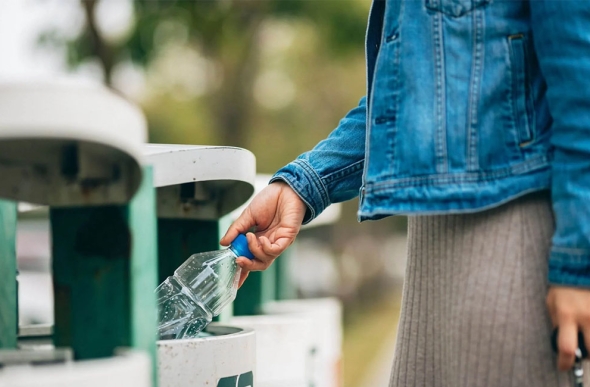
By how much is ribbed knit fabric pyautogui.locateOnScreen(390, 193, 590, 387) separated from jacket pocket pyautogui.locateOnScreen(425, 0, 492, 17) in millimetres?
424

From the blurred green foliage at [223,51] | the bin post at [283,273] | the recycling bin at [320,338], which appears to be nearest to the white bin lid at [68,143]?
the recycling bin at [320,338]

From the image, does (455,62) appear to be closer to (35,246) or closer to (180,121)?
(35,246)

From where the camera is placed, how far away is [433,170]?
64.8 inches

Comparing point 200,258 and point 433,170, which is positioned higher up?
point 433,170

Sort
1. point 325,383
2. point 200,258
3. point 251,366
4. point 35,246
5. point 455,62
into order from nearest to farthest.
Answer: point 455,62
point 251,366
point 200,258
point 325,383
point 35,246

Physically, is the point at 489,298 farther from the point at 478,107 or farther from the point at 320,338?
the point at 320,338

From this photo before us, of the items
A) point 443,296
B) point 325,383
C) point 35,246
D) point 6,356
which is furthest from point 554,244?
point 35,246

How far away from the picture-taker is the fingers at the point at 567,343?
1.50 m

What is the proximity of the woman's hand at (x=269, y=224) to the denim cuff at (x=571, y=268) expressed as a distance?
788 millimetres

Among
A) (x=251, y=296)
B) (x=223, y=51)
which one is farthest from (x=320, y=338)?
(x=223, y=51)

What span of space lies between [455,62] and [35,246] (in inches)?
535

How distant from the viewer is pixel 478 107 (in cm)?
167

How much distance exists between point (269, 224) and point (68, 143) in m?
0.94

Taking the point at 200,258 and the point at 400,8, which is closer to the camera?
the point at 400,8
